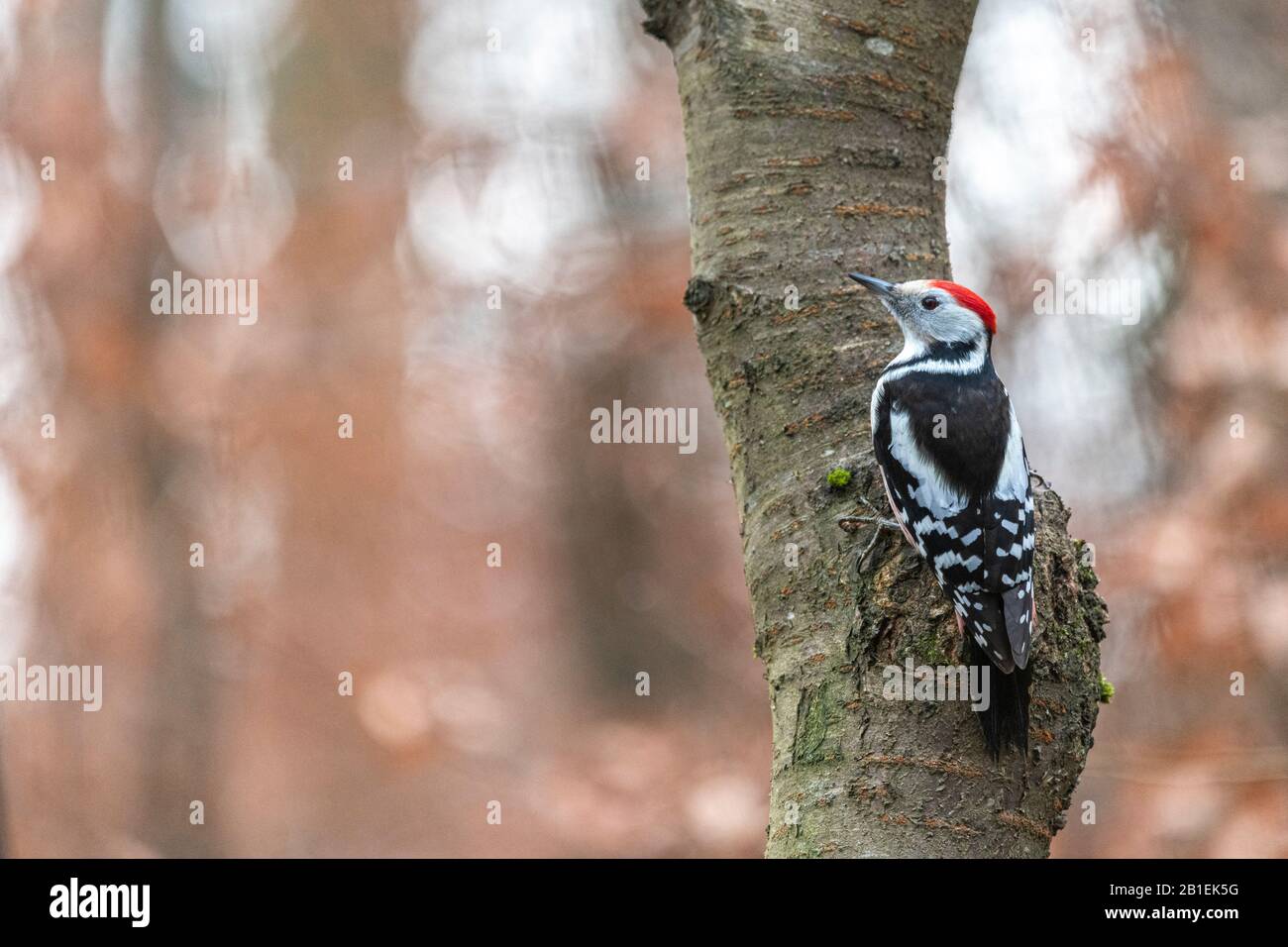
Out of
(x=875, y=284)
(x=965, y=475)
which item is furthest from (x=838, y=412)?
(x=965, y=475)

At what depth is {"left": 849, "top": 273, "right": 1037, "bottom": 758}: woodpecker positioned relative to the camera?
1892mm

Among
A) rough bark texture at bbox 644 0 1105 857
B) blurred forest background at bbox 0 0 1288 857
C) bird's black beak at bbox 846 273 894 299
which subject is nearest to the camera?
rough bark texture at bbox 644 0 1105 857

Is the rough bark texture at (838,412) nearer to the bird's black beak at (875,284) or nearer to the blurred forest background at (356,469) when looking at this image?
the bird's black beak at (875,284)

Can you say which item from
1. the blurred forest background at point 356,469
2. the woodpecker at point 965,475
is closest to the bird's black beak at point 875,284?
the woodpecker at point 965,475

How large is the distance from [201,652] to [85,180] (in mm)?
2992

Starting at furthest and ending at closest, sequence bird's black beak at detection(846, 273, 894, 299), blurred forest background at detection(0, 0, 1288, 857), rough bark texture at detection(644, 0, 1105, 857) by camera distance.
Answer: blurred forest background at detection(0, 0, 1288, 857), bird's black beak at detection(846, 273, 894, 299), rough bark texture at detection(644, 0, 1105, 857)

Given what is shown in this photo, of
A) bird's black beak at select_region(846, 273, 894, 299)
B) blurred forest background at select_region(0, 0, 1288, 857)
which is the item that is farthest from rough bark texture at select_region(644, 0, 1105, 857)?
blurred forest background at select_region(0, 0, 1288, 857)

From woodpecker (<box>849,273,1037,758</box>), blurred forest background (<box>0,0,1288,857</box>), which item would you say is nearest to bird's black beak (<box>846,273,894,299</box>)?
woodpecker (<box>849,273,1037,758</box>)

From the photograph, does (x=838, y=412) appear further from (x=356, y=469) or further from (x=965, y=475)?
(x=356, y=469)

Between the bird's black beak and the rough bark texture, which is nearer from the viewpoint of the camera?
Answer: the rough bark texture

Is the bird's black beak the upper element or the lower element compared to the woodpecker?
upper

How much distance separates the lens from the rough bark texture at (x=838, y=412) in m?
1.88

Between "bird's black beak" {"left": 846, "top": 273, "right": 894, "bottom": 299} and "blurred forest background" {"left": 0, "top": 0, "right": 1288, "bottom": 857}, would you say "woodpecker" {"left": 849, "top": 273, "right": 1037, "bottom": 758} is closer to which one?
"bird's black beak" {"left": 846, "top": 273, "right": 894, "bottom": 299}
